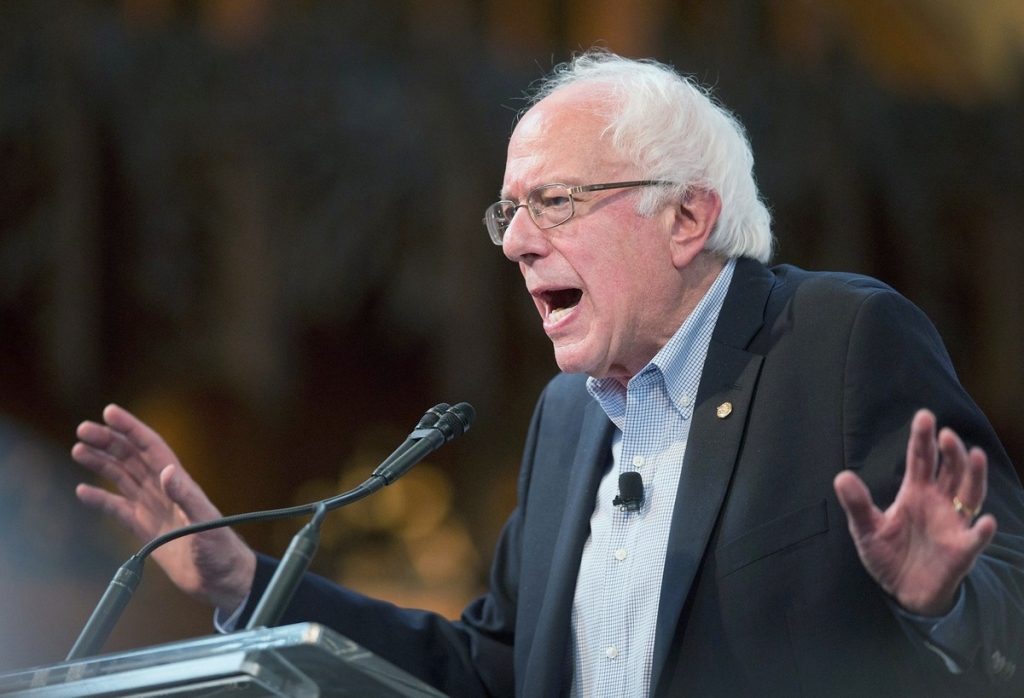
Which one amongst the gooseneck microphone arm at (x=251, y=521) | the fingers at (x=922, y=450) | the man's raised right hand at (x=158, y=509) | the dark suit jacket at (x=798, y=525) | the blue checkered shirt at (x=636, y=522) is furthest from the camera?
the man's raised right hand at (x=158, y=509)

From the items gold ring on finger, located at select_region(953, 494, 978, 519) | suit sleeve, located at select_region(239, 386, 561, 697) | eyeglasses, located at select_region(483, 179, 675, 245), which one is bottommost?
suit sleeve, located at select_region(239, 386, 561, 697)

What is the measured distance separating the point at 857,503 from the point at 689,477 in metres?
0.49

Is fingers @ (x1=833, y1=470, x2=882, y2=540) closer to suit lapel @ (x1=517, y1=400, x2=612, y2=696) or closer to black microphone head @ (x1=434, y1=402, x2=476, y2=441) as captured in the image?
black microphone head @ (x1=434, y1=402, x2=476, y2=441)

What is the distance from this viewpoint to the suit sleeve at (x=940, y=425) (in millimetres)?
1366

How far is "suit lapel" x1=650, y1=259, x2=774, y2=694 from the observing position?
1.59 metres

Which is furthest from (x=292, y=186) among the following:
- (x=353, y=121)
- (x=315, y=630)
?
(x=315, y=630)

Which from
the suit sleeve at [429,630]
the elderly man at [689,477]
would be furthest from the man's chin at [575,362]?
the suit sleeve at [429,630]

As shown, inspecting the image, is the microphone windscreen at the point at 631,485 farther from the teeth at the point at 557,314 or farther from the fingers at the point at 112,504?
the fingers at the point at 112,504

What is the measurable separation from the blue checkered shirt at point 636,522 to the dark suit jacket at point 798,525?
3 cm

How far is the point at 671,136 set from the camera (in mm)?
1940

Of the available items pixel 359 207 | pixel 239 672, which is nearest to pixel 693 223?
pixel 239 672

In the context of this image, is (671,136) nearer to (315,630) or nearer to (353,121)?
(315,630)

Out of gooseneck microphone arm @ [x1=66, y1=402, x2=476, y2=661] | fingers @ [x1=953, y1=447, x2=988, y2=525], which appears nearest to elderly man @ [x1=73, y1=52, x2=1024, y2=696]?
fingers @ [x1=953, y1=447, x2=988, y2=525]

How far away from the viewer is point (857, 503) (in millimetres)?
1209
